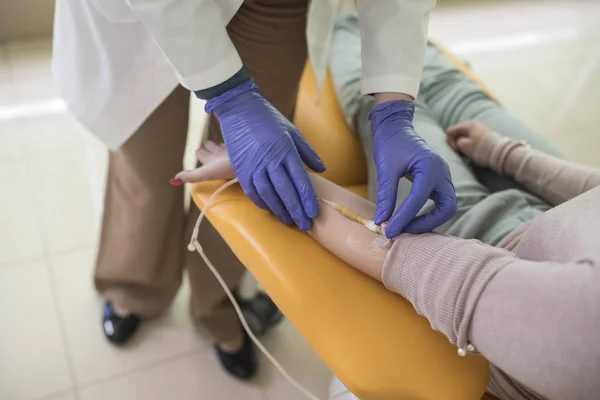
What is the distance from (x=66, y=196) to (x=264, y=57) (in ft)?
3.31

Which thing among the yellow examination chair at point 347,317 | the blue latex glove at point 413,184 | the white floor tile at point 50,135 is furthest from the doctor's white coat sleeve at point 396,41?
the white floor tile at point 50,135

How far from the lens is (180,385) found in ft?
4.09

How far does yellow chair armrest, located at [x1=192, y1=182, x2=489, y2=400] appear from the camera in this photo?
2.07 feet

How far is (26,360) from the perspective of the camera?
123 cm

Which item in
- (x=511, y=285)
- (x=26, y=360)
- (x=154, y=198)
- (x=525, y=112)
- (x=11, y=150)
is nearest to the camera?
(x=511, y=285)

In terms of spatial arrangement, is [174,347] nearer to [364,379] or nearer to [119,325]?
[119,325]

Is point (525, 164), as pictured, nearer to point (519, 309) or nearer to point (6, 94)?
point (519, 309)

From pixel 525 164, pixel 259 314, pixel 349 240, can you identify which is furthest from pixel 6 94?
pixel 525 164

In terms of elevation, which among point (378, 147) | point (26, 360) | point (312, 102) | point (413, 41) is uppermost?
point (413, 41)

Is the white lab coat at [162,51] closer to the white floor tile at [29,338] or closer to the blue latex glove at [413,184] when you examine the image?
the blue latex glove at [413,184]

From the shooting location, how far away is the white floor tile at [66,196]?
1514 millimetres

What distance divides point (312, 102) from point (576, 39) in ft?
8.08

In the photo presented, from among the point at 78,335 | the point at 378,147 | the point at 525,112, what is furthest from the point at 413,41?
the point at 525,112

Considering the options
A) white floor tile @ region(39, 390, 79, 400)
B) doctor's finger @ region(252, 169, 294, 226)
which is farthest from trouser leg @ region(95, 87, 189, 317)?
doctor's finger @ region(252, 169, 294, 226)
